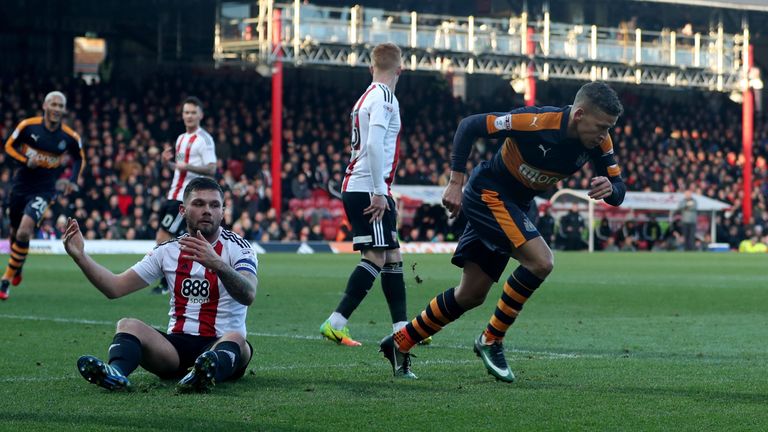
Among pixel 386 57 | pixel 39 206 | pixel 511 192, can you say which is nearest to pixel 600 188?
pixel 511 192

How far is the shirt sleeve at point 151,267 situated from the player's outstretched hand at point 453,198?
156cm

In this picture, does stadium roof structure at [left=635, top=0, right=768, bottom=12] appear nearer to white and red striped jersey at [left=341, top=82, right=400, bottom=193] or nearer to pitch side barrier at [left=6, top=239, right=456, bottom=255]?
pitch side barrier at [left=6, top=239, right=456, bottom=255]

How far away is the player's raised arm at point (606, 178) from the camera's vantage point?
23.9 feet

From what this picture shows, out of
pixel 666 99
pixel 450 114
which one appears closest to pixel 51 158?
pixel 450 114

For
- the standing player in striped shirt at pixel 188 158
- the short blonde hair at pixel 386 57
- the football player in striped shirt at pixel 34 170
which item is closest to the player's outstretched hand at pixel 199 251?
the short blonde hair at pixel 386 57

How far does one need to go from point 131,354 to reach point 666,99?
4850 cm

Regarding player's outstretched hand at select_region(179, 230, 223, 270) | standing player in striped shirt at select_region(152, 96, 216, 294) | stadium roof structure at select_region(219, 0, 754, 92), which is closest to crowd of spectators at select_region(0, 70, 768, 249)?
stadium roof structure at select_region(219, 0, 754, 92)

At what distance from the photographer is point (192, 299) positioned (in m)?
7.04

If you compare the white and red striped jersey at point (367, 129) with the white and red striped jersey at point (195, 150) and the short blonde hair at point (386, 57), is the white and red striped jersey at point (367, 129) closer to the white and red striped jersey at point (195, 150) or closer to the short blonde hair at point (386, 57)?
the short blonde hair at point (386, 57)

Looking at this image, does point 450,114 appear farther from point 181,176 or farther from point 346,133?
point 181,176

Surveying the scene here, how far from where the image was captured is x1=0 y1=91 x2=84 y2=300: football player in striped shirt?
47.3 feet

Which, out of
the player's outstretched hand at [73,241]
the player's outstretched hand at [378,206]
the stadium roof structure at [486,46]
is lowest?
the player's outstretched hand at [73,241]

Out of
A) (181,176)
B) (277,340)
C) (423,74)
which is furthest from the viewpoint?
(423,74)

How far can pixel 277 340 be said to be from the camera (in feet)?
32.3
